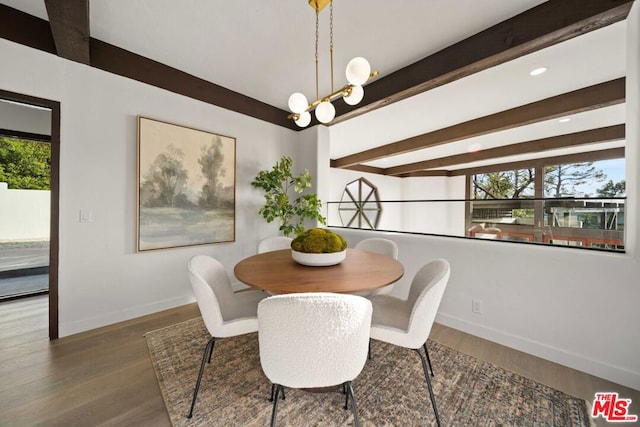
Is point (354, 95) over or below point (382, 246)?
over

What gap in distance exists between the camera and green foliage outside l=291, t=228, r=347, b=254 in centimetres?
170

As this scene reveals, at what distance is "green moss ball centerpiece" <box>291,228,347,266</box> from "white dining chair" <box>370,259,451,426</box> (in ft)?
1.45

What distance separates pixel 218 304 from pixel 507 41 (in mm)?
2830

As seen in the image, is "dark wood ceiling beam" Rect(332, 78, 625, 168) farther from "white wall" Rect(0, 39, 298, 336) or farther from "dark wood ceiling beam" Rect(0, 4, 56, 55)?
"dark wood ceiling beam" Rect(0, 4, 56, 55)

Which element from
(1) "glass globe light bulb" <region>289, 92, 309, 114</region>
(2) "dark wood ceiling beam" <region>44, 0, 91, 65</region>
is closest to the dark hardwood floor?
(1) "glass globe light bulb" <region>289, 92, 309, 114</region>

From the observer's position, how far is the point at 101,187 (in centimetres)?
236

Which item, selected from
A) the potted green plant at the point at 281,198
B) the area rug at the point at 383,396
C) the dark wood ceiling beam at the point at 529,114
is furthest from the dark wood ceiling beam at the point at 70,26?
the dark wood ceiling beam at the point at 529,114

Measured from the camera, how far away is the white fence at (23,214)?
347 centimetres

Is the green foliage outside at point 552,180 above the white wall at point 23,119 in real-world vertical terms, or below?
below

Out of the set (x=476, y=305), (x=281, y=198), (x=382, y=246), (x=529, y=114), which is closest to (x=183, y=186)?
(x=281, y=198)

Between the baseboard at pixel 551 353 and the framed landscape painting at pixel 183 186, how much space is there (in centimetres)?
280

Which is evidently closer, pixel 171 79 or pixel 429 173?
pixel 171 79

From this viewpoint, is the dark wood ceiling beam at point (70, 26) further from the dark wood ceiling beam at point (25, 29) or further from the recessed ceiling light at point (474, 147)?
the recessed ceiling light at point (474, 147)

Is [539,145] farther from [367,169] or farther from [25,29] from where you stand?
[25,29]
